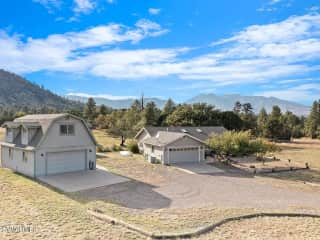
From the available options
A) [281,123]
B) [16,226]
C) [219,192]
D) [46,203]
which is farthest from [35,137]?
[281,123]

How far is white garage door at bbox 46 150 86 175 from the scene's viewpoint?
2142 centimetres

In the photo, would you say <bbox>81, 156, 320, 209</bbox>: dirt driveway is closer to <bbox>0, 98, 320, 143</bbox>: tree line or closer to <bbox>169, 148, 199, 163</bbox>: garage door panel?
<bbox>169, 148, 199, 163</bbox>: garage door panel

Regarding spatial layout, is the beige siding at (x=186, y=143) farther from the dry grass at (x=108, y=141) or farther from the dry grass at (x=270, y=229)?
the dry grass at (x=270, y=229)

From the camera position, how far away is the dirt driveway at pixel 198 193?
49.7ft

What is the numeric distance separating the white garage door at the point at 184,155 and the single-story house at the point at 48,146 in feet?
30.6

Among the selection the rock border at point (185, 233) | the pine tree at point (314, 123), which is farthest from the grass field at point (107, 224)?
the pine tree at point (314, 123)

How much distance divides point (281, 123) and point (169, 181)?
166 feet

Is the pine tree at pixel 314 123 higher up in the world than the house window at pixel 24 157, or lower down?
higher up

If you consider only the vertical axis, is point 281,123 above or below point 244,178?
above

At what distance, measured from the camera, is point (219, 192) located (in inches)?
707

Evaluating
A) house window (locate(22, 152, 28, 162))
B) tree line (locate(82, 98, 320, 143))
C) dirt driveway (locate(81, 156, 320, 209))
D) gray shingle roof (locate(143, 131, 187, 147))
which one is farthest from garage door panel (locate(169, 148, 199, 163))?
tree line (locate(82, 98, 320, 143))

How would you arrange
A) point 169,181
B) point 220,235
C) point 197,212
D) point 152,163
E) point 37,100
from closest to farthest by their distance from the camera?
point 220,235
point 197,212
point 169,181
point 152,163
point 37,100

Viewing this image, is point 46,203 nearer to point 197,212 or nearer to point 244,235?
point 197,212

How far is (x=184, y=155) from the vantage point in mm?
30672
